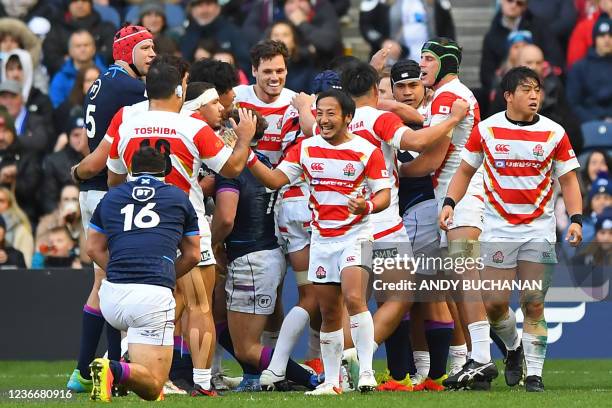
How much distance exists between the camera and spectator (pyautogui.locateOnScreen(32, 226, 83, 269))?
15180 mm

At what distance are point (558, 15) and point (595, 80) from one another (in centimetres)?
139

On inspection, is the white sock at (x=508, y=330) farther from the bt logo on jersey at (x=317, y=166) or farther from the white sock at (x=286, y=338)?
the bt logo on jersey at (x=317, y=166)

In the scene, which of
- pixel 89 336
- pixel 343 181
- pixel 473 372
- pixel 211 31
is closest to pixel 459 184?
pixel 343 181

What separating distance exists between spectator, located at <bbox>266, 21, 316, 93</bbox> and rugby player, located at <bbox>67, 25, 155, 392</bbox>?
5527mm

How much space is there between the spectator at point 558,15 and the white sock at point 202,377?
8.90 meters

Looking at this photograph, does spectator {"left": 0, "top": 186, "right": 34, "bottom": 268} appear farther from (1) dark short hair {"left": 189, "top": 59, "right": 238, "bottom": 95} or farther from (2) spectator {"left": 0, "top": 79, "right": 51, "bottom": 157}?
(1) dark short hair {"left": 189, "top": 59, "right": 238, "bottom": 95}

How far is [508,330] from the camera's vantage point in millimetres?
11094

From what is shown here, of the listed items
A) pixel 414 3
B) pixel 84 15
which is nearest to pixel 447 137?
pixel 414 3

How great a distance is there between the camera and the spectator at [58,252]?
15.2 m

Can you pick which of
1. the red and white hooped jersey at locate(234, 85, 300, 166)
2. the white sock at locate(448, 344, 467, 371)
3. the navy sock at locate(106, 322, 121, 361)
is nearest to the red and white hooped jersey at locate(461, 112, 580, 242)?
the white sock at locate(448, 344, 467, 371)

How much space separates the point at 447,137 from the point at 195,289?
87.0 inches

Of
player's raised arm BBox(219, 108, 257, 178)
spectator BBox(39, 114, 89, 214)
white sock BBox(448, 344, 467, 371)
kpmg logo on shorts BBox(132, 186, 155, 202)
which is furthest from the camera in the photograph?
spectator BBox(39, 114, 89, 214)

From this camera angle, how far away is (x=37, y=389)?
1151cm

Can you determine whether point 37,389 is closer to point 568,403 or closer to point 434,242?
point 434,242
